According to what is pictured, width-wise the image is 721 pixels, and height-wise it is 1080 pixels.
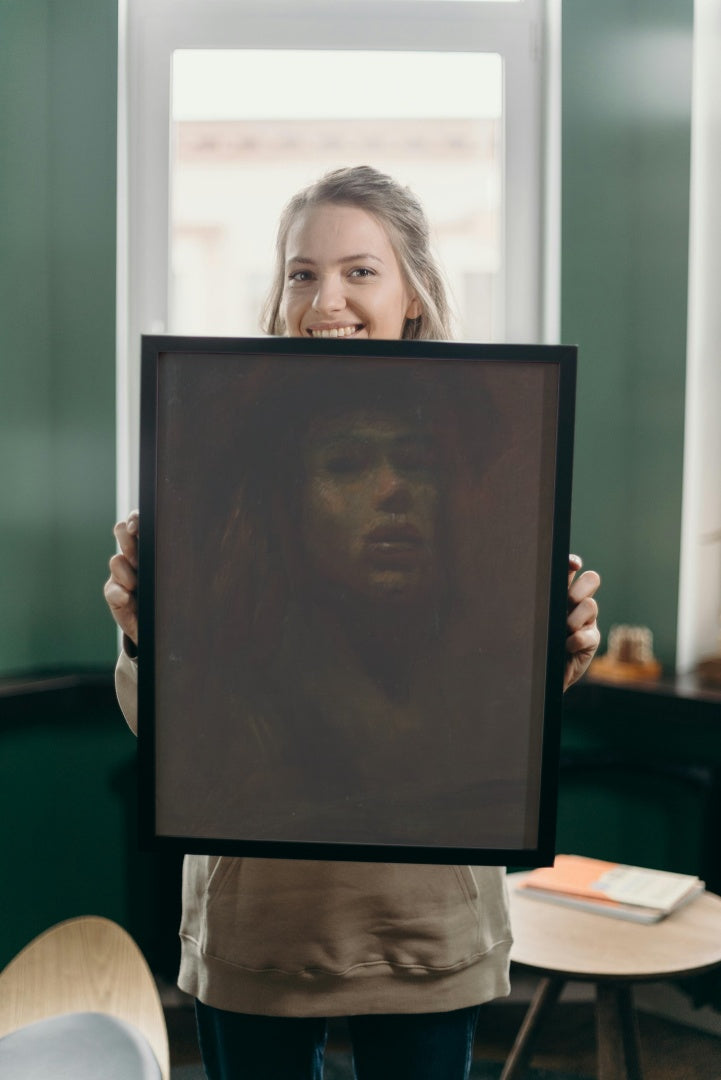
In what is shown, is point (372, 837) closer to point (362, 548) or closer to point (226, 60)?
point (362, 548)

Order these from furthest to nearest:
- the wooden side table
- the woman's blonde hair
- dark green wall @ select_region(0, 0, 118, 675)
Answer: dark green wall @ select_region(0, 0, 118, 675) → the wooden side table → the woman's blonde hair

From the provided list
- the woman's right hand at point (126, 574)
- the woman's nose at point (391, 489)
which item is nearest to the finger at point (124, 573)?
the woman's right hand at point (126, 574)

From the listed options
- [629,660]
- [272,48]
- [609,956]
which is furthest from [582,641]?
[272,48]

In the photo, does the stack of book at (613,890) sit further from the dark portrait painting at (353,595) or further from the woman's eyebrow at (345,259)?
the woman's eyebrow at (345,259)

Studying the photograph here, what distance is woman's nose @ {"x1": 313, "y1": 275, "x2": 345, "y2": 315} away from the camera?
1.07m

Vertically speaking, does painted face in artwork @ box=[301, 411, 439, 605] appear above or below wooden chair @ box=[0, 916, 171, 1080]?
above

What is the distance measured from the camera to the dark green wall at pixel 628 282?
2.47 meters

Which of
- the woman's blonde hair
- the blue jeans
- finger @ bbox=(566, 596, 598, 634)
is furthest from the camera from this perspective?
the woman's blonde hair

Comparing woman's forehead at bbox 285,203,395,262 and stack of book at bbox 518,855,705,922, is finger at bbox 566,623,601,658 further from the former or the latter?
stack of book at bbox 518,855,705,922

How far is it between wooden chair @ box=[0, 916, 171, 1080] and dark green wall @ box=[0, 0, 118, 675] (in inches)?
61.1

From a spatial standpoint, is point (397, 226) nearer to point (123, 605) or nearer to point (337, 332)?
point (337, 332)

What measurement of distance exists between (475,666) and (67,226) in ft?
6.41

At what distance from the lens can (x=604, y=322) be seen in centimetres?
255

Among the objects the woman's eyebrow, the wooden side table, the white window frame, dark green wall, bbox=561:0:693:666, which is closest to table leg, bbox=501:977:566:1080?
the wooden side table
